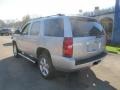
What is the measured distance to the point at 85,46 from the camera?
5.16 meters

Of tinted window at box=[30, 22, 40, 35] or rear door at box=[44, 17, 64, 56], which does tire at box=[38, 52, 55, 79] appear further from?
tinted window at box=[30, 22, 40, 35]

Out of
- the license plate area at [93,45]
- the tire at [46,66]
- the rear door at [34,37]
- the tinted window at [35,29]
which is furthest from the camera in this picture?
the tinted window at [35,29]

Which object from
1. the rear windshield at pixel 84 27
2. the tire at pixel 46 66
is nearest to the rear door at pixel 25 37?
the tire at pixel 46 66

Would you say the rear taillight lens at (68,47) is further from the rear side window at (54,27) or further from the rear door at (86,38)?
the rear side window at (54,27)

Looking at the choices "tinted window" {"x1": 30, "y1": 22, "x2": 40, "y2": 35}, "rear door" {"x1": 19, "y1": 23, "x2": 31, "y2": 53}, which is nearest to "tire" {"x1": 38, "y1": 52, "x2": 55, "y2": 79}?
"tinted window" {"x1": 30, "y1": 22, "x2": 40, "y2": 35}

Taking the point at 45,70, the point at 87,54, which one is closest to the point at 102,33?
the point at 87,54

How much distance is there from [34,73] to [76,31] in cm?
252

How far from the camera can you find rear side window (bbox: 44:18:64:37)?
5.13m

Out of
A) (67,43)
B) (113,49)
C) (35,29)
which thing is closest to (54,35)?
(67,43)

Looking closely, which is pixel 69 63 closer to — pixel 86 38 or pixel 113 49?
pixel 86 38

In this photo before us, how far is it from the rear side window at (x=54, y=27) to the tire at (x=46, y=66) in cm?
76

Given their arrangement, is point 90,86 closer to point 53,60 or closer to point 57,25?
point 53,60

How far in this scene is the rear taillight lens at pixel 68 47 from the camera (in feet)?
15.9

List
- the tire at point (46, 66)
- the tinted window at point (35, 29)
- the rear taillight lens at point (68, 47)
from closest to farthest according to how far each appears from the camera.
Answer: the rear taillight lens at point (68, 47)
the tire at point (46, 66)
the tinted window at point (35, 29)
